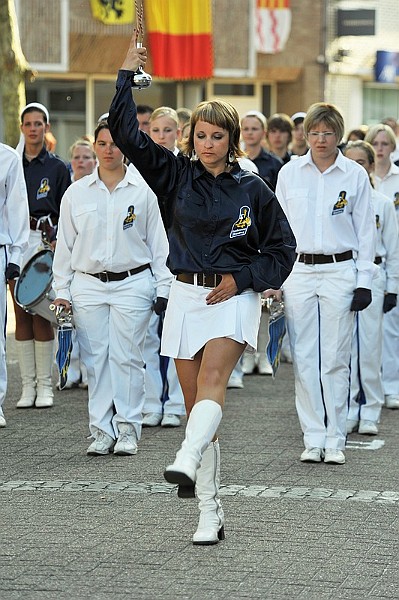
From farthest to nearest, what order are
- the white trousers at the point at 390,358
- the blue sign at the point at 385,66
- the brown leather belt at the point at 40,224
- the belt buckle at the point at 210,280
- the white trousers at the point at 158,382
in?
the blue sign at the point at 385,66 < the white trousers at the point at 390,358 < the brown leather belt at the point at 40,224 < the white trousers at the point at 158,382 < the belt buckle at the point at 210,280

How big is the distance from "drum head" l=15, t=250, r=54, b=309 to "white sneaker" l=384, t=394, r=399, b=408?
3082mm

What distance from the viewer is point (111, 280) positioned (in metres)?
9.16

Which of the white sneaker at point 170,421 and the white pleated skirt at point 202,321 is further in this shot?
the white sneaker at point 170,421

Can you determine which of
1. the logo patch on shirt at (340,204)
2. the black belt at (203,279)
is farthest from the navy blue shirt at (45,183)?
the black belt at (203,279)

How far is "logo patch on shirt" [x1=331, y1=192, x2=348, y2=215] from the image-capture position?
900 centimetres

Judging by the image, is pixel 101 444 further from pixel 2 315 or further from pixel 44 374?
pixel 44 374

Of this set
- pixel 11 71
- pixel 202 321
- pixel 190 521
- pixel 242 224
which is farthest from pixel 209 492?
pixel 11 71

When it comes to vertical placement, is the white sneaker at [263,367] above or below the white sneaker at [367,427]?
below

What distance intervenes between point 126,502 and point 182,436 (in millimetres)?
2249

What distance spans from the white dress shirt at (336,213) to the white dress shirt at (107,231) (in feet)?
3.11

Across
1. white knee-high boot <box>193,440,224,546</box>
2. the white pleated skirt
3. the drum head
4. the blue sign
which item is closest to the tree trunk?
the drum head

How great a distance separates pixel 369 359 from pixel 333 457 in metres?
1.80

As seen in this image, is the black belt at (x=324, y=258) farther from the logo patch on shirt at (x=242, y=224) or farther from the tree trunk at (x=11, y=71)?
the tree trunk at (x=11, y=71)

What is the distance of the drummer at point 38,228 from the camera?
1129 cm
